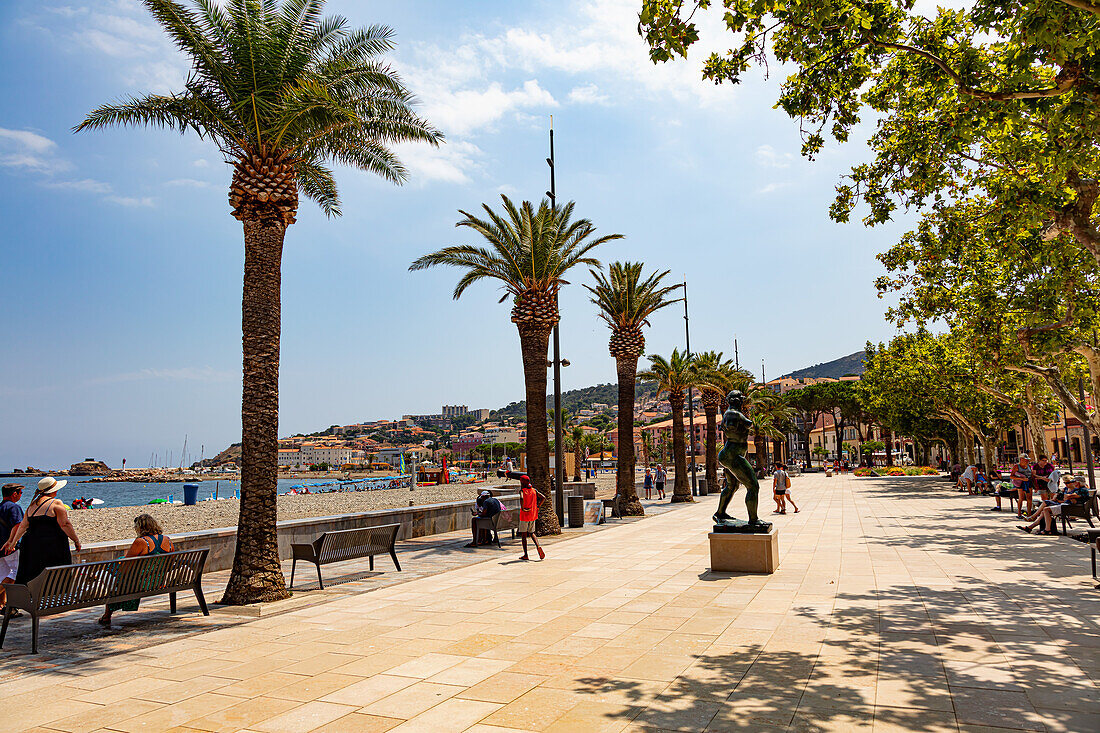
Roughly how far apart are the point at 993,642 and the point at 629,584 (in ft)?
15.1

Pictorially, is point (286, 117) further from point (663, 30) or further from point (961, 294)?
point (961, 294)

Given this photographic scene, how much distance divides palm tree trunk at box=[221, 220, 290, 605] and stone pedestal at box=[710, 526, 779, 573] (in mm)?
6391

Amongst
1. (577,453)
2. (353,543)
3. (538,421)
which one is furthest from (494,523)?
(577,453)

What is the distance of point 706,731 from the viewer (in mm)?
4109

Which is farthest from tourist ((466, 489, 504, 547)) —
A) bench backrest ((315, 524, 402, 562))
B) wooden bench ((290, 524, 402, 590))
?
bench backrest ((315, 524, 402, 562))

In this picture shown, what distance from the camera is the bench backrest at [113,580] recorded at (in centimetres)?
629

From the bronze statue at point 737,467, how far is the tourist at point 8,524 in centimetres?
927

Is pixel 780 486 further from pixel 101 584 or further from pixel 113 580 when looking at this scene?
pixel 101 584

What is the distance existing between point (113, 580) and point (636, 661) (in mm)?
5522

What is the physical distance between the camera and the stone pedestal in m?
9.98

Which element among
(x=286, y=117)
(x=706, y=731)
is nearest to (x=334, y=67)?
(x=286, y=117)

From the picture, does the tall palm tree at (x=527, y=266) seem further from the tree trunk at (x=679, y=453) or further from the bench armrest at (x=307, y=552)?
the tree trunk at (x=679, y=453)

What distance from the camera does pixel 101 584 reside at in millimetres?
6773

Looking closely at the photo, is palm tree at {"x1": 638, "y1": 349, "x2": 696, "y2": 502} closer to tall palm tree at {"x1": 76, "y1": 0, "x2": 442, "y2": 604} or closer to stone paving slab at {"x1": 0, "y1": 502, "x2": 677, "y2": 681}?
stone paving slab at {"x1": 0, "y1": 502, "x2": 677, "y2": 681}
